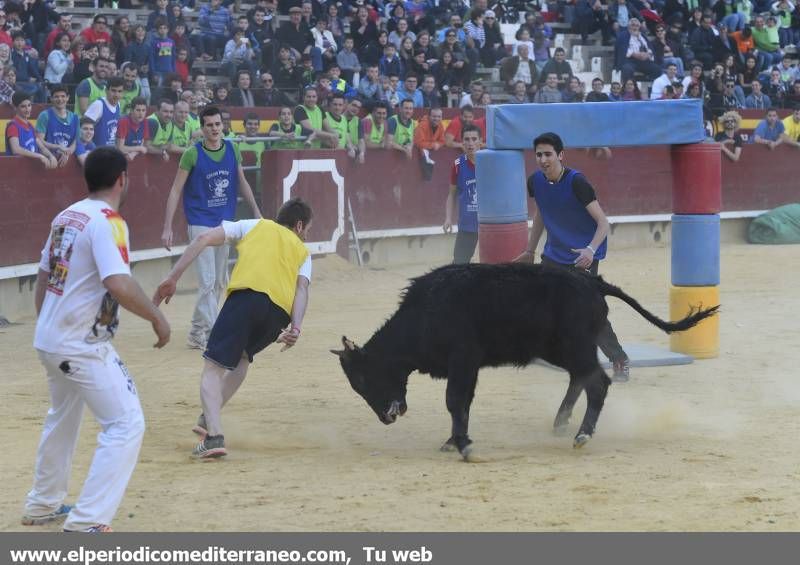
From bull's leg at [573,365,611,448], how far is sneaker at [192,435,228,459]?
1.91 meters

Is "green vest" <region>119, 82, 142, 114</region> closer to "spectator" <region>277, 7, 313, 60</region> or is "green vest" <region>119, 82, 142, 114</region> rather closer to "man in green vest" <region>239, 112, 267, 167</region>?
"man in green vest" <region>239, 112, 267, 167</region>

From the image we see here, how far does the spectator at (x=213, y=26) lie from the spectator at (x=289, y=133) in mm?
2384

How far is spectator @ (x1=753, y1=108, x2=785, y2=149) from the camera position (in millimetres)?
22281

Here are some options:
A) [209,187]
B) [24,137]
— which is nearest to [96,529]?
[209,187]

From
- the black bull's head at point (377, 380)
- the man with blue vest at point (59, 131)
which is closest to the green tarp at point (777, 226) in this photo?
the man with blue vest at point (59, 131)

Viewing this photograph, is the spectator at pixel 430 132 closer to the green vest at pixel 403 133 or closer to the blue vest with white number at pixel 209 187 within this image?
the green vest at pixel 403 133

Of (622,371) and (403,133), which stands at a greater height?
(403,133)

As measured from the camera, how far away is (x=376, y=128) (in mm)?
18312

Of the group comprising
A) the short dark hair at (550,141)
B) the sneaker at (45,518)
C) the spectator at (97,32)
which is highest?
the spectator at (97,32)

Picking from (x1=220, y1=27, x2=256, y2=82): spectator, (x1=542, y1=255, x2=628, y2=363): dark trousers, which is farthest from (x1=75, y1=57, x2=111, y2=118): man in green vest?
(x1=542, y1=255, x2=628, y2=363): dark trousers

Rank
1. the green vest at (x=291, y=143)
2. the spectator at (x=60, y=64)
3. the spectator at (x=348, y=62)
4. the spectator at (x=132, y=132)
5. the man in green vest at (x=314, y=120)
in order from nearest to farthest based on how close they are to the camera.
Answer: the spectator at (x=132, y=132), the spectator at (x=60, y=64), the green vest at (x=291, y=143), the man in green vest at (x=314, y=120), the spectator at (x=348, y=62)

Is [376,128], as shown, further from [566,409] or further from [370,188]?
[566,409]

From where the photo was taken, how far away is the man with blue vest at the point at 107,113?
46.0ft

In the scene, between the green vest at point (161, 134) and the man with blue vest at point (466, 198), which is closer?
the man with blue vest at point (466, 198)
